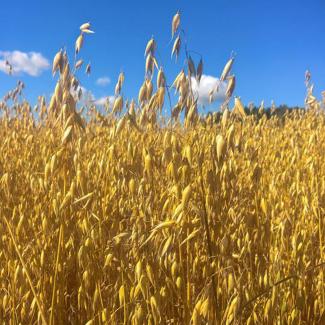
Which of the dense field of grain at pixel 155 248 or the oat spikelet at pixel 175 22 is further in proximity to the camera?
the oat spikelet at pixel 175 22

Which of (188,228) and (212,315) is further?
(188,228)

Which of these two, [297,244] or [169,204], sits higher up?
[169,204]

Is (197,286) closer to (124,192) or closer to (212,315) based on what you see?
(212,315)

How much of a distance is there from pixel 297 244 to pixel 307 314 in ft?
0.65

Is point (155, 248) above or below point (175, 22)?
below

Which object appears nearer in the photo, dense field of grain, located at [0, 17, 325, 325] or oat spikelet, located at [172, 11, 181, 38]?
dense field of grain, located at [0, 17, 325, 325]

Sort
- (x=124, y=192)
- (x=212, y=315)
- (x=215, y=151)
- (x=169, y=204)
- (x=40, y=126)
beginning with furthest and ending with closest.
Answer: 1. (x=40, y=126)
2. (x=124, y=192)
3. (x=169, y=204)
4. (x=215, y=151)
5. (x=212, y=315)

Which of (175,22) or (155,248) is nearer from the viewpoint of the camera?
(155,248)

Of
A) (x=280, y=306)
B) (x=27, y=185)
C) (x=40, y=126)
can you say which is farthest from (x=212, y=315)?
(x=40, y=126)

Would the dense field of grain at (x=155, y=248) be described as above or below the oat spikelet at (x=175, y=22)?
below

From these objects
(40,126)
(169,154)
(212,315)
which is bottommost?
(212,315)

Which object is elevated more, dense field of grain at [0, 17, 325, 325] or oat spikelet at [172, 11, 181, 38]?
oat spikelet at [172, 11, 181, 38]

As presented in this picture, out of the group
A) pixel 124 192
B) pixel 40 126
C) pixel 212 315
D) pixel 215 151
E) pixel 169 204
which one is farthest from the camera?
pixel 40 126

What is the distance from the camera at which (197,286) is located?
1248 mm
